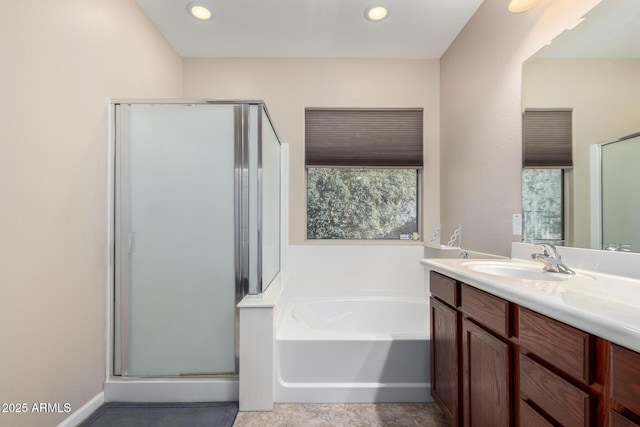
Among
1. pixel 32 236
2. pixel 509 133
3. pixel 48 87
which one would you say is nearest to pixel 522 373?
pixel 509 133

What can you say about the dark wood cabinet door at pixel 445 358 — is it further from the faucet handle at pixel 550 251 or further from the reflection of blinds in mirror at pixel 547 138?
the reflection of blinds in mirror at pixel 547 138

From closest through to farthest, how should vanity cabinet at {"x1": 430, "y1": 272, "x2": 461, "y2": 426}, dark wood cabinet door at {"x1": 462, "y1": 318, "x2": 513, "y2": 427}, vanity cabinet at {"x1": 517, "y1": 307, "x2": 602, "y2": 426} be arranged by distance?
vanity cabinet at {"x1": 517, "y1": 307, "x2": 602, "y2": 426}
dark wood cabinet door at {"x1": 462, "y1": 318, "x2": 513, "y2": 427}
vanity cabinet at {"x1": 430, "y1": 272, "x2": 461, "y2": 426}

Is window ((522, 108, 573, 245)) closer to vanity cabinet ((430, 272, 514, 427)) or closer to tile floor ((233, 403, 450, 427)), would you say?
vanity cabinet ((430, 272, 514, 427))

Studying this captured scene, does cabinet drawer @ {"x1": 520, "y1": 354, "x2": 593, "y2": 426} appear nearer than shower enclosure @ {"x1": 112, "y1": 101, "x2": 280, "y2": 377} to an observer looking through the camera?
Yes

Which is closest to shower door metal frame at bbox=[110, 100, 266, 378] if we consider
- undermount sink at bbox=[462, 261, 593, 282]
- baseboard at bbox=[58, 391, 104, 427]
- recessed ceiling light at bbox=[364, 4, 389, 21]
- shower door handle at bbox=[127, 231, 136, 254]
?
shower door handle at bbox=[127, 231, 136, 254]

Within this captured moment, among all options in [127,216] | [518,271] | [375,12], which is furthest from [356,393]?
[375,12]

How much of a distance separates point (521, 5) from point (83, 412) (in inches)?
133

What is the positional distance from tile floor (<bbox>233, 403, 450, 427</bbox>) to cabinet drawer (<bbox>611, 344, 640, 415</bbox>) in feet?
3.96

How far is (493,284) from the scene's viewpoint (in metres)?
1.00

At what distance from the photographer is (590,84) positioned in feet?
4.12

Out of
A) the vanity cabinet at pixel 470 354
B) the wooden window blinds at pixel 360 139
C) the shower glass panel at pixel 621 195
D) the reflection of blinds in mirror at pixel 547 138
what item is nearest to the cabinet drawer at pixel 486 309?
the vanity cabinet at pixel 470 354

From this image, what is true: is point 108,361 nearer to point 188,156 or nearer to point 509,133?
point 188,156

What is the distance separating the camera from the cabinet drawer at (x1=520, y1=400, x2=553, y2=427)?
82 cm

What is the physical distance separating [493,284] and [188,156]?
5.69 ft
